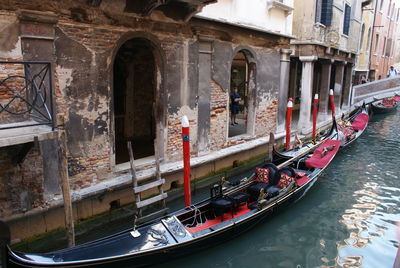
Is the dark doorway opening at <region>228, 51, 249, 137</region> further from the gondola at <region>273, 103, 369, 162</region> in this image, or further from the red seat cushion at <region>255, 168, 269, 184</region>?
the red seat cushion at <region>255, 168, 269, 184</region>

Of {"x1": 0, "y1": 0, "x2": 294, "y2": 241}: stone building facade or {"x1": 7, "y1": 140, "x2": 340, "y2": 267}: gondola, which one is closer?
{"x1": 7, "y1": 140, "x2": 340, "y2": 267}: gondola

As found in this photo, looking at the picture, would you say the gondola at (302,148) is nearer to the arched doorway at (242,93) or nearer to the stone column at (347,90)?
the arched doorway at (242,93)

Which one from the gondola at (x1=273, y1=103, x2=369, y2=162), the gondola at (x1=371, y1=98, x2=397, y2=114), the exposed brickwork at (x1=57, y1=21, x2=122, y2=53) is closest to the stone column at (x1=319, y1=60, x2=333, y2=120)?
the gondola at (x1=273, y1=103, x2=369, y2=162)

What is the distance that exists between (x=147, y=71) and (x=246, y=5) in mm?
2599

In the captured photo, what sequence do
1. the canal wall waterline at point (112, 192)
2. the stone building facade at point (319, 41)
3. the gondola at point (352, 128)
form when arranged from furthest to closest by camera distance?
the stone building facade at point (319, 41) < the gondola at point (352, 128) < the canal wall waterline at point (112, 192)

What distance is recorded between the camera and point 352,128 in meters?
11.5

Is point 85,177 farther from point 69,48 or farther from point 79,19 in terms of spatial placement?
point 79,19

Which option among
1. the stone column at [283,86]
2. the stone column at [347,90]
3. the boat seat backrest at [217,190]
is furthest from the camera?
the stone column at [347,90]

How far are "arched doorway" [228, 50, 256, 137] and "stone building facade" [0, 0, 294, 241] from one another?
5cm

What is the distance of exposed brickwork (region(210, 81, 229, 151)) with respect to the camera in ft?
23.0

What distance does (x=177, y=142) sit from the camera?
6.29 metres

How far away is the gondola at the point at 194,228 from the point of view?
370cm

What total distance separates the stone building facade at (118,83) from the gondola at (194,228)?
3.41 ft

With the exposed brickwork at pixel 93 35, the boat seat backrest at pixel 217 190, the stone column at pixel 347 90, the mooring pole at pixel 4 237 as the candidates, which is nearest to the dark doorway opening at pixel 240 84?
the stone column at pixel 347 90
